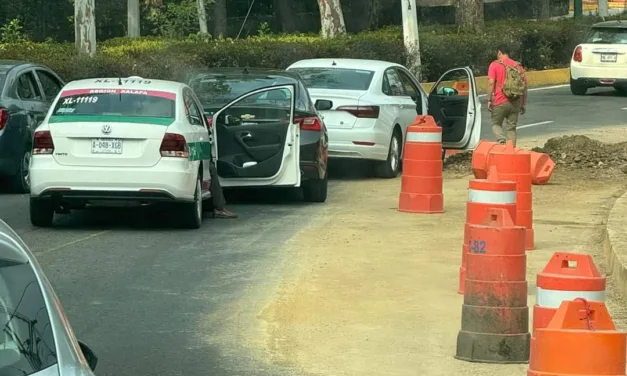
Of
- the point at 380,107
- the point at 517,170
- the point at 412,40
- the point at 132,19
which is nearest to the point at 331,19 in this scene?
the point at 412,40

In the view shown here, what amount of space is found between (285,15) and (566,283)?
42.7m

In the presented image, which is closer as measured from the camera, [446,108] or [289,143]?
[289,143]

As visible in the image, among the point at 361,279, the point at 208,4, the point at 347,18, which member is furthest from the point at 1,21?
the point at 361,279

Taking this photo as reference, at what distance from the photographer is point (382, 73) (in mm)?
18328

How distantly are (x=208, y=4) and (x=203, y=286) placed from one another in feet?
123

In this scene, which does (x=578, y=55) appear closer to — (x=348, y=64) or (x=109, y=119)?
(x=348, y=64)

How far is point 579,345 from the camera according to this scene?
4.84 meters

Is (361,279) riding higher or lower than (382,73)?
lower

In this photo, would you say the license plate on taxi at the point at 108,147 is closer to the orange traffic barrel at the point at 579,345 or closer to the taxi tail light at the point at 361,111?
the taxi tail light at the point at 361,111

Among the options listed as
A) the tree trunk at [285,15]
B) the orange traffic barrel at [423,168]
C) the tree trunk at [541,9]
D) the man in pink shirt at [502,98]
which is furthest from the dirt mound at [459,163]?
the tree trunk at [541,9]

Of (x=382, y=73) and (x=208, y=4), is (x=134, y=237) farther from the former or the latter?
(x=208, y=4)

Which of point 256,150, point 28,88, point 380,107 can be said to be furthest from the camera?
point 380,107

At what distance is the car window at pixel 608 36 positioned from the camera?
1266 inches

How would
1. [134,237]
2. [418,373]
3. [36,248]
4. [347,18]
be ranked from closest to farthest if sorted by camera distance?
[418,373] → [36,248] → [134,237] → [347,18]
